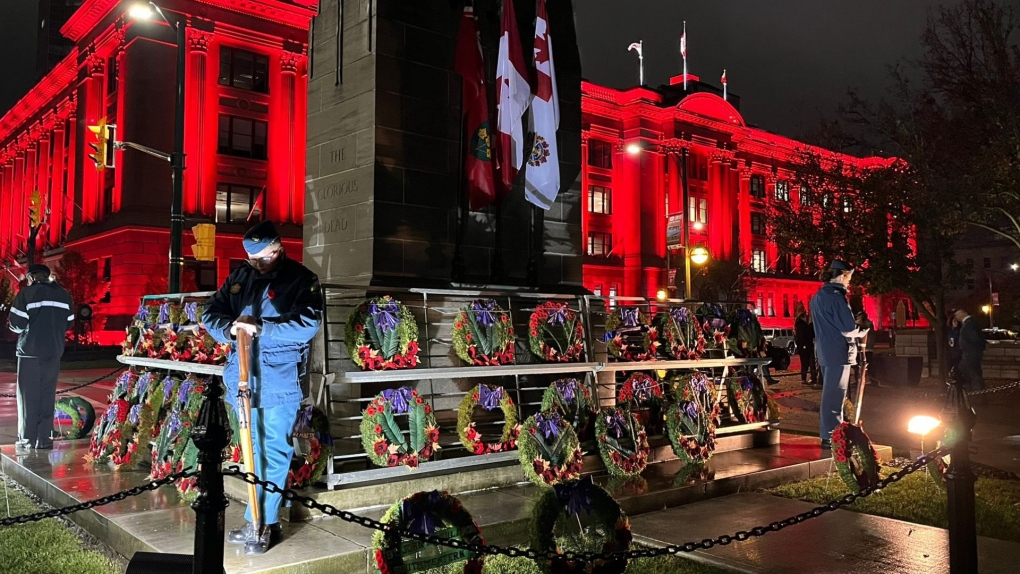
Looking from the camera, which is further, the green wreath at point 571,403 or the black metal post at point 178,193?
the black metal post at point 178,193

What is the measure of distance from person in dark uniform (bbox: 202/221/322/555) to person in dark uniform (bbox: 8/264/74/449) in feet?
16.7

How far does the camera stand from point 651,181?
7125 cm

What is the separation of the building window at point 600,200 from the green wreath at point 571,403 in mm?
61626

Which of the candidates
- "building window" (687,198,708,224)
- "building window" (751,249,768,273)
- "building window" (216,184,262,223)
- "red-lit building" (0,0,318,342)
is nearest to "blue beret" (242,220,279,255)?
"red-lit building" (0,0,318,342)

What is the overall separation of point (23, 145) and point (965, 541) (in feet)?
261

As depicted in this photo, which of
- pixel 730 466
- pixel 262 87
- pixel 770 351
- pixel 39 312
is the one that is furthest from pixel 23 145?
pixel 730 466

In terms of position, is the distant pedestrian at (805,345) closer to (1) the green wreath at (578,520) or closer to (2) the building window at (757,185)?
(1) the green wreath at (578,520)

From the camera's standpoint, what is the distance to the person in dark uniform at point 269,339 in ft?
18.5

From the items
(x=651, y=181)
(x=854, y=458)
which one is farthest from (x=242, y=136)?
(x=854, y=458)

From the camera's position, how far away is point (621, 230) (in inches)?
2793

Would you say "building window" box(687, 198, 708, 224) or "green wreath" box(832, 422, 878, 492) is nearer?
"green wreath" box(832, 422, 878, 492)

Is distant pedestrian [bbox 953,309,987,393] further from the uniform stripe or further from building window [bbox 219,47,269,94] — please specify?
building window [bbox 219,47,269,94]

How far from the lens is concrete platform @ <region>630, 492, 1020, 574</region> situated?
5.65 meters

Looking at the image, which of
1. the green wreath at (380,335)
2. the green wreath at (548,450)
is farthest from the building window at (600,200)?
the green wreath at (380,335)
